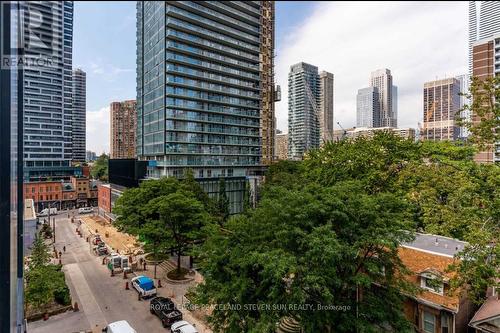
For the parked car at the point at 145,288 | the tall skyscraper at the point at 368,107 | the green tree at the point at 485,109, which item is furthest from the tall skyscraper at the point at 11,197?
the tall skyscraper at the point at 368,107

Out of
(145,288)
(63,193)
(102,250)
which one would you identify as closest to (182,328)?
(145,288)

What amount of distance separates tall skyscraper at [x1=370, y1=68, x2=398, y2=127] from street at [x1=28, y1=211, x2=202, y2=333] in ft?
110

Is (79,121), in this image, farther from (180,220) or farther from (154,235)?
(180,220)

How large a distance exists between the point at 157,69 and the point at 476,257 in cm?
3950

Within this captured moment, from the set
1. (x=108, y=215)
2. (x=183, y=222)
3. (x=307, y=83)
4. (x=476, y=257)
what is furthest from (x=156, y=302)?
(x=307, y=83)

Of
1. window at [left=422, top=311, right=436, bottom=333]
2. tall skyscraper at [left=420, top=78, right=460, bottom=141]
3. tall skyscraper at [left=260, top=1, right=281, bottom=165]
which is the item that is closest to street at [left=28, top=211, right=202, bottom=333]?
window at [left=422, top=311, right=436, bottom=333]

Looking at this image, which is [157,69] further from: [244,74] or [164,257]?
[164,257]

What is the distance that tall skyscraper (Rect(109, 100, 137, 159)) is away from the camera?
8694cm

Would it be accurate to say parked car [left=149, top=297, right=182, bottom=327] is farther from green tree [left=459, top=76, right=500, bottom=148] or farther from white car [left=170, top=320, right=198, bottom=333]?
green tree [left=459, top=76, right=500, bottom=148]

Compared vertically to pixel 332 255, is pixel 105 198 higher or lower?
lower

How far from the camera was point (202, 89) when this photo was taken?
39875 millimetres

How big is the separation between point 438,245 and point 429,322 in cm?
355

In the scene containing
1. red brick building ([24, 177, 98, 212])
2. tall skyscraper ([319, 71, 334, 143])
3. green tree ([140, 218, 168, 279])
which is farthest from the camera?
tall skyscraper ([319, 71, 334, 143])

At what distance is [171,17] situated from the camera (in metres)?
36.3
